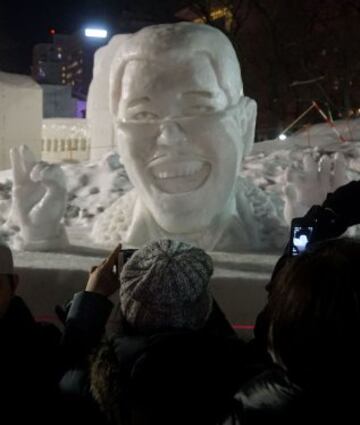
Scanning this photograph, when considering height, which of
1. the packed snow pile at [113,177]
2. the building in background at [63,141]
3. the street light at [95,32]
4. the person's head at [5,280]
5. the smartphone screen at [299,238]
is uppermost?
the smartphone screen at [299,238]

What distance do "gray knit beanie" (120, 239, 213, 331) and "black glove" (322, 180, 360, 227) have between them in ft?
1.68

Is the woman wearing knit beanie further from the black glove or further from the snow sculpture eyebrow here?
the snow sculpture eyebrow

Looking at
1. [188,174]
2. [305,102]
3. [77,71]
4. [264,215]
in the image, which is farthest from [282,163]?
[77,71]

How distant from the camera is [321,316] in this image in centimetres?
136

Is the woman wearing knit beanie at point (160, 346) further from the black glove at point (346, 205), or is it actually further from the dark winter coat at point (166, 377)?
the black glove at point (346, 205)

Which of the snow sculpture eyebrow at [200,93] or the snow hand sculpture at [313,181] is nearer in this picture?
the snow sculpture eyebrow at [200,93]

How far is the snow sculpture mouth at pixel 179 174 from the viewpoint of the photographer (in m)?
4.58

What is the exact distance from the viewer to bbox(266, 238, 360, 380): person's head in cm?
136

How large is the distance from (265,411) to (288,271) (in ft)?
0.98

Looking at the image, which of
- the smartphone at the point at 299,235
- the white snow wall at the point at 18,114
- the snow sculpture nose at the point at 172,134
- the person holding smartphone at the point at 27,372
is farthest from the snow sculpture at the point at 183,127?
the white snow wall at the point at 18,114

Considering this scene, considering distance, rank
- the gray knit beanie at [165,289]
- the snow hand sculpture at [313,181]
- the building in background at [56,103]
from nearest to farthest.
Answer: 1. the gray knit beanie at [165,289]
2. the snow hand sculpture at [313,181]
3. the building in background at [56,103]

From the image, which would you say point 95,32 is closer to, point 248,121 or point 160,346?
point 248,121

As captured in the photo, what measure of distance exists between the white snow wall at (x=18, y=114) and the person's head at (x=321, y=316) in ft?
32.7

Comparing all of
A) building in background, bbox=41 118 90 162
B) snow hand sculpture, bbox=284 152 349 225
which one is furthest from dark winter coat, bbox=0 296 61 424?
building in background, bbox=41 118 90 162
